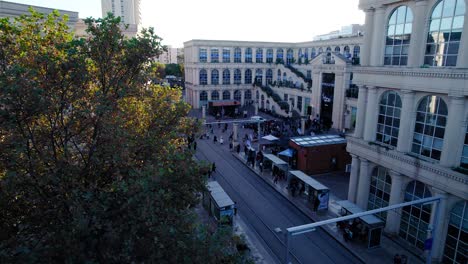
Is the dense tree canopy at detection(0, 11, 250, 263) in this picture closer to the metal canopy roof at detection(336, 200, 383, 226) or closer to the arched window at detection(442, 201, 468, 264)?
the metal canopy roof at detection(336, 200, 383, 226)

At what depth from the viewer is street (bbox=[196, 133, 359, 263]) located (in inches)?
773

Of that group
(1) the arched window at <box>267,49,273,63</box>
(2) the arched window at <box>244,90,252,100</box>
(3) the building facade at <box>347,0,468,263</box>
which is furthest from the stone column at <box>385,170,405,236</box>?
(1) the arched window at <box>267,49,273,63</box>

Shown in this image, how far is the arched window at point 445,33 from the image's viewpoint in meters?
16.5

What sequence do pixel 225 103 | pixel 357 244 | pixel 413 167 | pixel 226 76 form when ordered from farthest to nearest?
pixel 226 76, pixel 225 103, pixel 357 244, pixel 413 167

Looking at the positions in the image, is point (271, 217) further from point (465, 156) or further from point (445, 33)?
point (445, 33)

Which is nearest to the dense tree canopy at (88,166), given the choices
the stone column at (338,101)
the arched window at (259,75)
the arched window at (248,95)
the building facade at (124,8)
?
the stone column at (338,101)

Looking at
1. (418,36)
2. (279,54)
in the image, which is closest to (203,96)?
(279,54)

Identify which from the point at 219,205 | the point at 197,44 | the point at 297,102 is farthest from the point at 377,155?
the point at 197,44

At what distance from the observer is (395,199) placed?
2053 centimetres

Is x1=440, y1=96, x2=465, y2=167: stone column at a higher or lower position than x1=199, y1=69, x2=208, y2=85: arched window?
lower

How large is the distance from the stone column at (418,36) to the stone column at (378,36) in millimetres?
2412

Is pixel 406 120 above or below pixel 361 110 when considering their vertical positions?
below

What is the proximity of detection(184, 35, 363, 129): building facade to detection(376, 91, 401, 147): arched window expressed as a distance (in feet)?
103

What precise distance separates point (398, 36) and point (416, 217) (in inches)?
460
